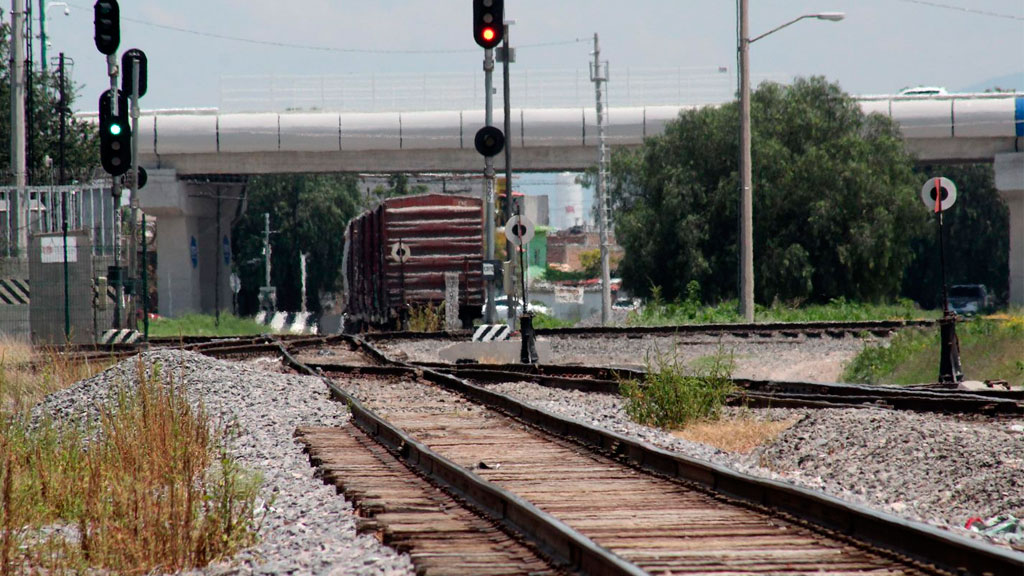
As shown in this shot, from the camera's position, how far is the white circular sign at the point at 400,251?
34.0 m

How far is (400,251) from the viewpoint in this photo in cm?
3397

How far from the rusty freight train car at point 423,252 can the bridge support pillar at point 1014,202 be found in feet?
85.1

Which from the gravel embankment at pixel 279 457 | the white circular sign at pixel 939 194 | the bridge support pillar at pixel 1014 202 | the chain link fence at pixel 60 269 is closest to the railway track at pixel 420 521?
the gravel embankment at pixel 279 457

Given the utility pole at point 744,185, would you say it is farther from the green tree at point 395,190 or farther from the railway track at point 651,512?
the green tree at point 395,190

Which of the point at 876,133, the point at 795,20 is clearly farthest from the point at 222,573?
the point at 876,133

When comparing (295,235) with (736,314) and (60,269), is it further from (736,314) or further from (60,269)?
(60,269)

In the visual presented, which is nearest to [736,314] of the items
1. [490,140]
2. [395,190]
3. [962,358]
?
[490,140]

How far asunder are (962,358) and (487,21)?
9.31 metres

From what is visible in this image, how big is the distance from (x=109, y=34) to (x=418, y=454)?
1618cm

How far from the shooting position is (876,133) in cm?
4972

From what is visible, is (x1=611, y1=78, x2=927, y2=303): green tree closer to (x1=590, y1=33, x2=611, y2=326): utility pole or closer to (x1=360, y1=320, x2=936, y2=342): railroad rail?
(x1=590, y1=33, x2=611, y2=326): utility pole

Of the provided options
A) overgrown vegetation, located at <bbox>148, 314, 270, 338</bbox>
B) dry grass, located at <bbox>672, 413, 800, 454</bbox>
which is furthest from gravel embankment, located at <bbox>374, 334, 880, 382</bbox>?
overgrown vegetation, located at <bbox>148, 314, 270, 338</bbox>

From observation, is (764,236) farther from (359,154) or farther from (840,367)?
(840,367)

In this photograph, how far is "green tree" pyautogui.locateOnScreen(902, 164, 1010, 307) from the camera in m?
75.4
